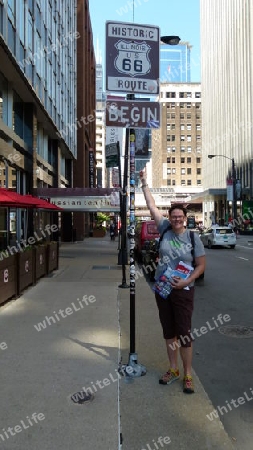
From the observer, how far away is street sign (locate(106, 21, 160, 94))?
4949 millimetres

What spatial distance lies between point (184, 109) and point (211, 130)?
5244 centimetres

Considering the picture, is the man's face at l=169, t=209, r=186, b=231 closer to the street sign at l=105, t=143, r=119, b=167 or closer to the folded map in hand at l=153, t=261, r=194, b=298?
the folded map in hand at l=153, t=261, r=194, b=298

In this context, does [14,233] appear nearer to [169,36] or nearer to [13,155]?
[13,155]

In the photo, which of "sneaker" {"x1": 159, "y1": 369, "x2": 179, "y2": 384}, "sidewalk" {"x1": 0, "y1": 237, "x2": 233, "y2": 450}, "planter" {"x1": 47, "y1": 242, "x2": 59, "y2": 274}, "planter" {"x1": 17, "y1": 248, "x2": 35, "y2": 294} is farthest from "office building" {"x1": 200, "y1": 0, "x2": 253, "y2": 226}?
"sneaker" {"x1": 159, "y1": 369, "x2": 179, "y2": 384}

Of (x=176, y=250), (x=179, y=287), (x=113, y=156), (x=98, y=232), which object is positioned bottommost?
(x=98, y=232)

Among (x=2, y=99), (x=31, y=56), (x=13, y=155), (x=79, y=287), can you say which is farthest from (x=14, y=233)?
(x=79, y=287)

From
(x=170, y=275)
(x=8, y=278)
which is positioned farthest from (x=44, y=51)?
(x=170, y=275)

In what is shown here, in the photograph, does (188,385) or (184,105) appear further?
(184,105)

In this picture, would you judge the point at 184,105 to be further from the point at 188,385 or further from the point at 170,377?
the point at 188,385

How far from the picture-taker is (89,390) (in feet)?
14.4

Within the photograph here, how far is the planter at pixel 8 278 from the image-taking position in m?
8.33

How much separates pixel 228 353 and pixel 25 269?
577 cm

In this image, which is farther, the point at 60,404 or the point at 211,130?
the point at 211,130

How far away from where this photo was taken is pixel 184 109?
5251 inches
